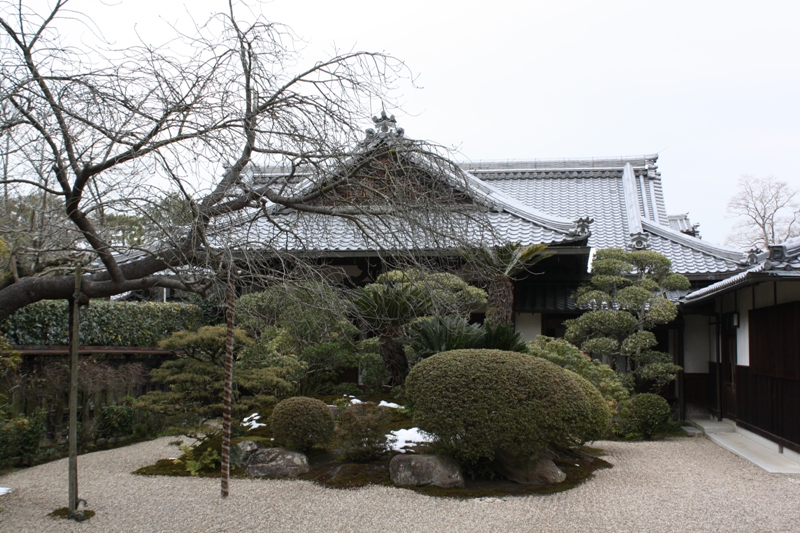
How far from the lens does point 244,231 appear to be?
595 centimetres

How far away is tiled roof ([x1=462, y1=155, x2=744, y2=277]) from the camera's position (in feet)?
46.9

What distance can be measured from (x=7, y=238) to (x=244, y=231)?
2062 mm

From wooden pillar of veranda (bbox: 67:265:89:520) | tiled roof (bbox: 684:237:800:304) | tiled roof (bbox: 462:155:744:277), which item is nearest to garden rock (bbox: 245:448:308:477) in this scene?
wooden pillar of veranda (bbox: 67:265:89:520)

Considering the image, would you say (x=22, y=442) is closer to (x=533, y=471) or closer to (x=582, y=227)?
(x=533, y=471)

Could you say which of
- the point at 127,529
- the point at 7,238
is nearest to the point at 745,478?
the point at 127,529

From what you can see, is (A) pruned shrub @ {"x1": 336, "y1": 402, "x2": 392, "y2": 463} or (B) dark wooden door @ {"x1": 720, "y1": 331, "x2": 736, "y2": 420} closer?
(A) pruned shrub @ {"x1": 336, "y1": 402, "x2": 392, "y2": 463}

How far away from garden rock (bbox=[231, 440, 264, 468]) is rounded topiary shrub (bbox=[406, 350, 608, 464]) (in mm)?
2124

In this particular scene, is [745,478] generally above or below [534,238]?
below

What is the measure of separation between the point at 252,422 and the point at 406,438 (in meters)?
2.35

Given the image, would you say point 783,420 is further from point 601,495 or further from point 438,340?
point 438,340

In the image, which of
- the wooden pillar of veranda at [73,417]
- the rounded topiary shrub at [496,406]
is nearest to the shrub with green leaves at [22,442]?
the wooden pillar of veranda at [73,417]

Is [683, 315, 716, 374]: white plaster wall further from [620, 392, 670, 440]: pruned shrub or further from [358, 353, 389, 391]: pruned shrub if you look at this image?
[358, 353, 389, 391]: pruned shrub

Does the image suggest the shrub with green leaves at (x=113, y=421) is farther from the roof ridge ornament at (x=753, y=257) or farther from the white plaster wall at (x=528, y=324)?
the roof ridge ornament at (x=753, y=257)

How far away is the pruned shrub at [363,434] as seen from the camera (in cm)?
783
